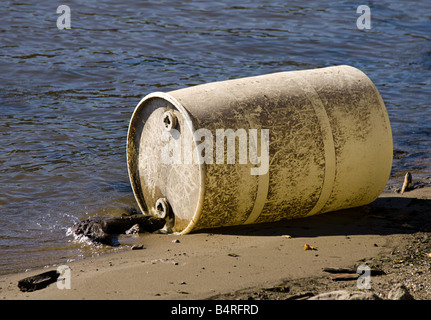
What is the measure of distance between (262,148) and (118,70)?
597 cm

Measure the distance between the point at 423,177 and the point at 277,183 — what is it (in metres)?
2.58

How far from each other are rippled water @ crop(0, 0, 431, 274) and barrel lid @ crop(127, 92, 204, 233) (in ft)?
2.10

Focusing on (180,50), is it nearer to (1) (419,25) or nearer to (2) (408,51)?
(2) (408,51)

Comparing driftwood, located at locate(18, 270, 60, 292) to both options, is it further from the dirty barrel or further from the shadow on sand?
the shadow on sand

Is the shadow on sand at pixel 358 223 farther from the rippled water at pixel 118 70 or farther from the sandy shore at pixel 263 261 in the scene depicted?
→ the rippled water at pixel 118 70

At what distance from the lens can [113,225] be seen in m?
5.29

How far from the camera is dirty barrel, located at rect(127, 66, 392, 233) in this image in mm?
4812

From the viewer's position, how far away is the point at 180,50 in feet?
37.7

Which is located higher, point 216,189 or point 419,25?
point 419,25

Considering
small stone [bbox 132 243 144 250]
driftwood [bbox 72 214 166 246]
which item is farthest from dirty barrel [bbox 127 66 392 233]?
small stone [bbox 132 243 144 250]

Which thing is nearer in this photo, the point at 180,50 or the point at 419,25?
the point at 180,50

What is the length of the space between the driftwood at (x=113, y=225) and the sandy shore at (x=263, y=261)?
0.61 feet

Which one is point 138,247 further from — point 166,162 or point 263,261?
point 263,261

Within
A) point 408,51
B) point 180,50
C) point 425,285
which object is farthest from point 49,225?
point 408,51
